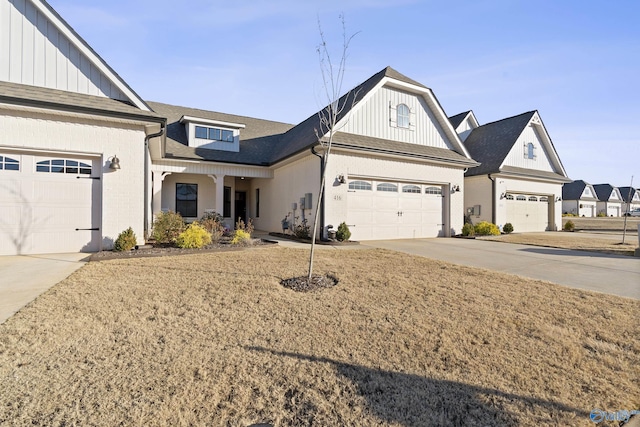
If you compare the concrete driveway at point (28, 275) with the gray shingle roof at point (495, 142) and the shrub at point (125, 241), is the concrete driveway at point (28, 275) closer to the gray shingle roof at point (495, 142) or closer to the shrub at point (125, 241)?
the shrub at point (125, 241)

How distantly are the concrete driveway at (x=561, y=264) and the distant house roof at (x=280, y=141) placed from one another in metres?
4.65

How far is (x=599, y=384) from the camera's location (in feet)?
8.79

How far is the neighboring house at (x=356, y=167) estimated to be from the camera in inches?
479

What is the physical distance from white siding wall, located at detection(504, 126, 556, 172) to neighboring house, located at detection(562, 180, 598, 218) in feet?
100

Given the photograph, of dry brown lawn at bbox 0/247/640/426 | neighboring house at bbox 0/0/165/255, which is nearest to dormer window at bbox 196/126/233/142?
neighboring house at bbox 0/0/165/255

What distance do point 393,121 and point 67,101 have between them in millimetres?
11664

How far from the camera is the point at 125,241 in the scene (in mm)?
7941

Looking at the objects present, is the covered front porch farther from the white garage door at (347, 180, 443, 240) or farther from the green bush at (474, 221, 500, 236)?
the green bush at (474, 221, 500, 236)

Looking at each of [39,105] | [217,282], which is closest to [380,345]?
[217,282]

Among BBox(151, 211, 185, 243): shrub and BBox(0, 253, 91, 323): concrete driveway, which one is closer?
BBox(0, 253, 91, 323): concrete driveway

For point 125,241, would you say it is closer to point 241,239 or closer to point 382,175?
point 241,239

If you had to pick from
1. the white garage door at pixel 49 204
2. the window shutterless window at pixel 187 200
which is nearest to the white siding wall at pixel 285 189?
the window shutterless window at pixel 187 200

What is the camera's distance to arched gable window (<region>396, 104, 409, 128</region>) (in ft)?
45.1

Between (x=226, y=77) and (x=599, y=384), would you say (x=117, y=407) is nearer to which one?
(x=599, y=384)
